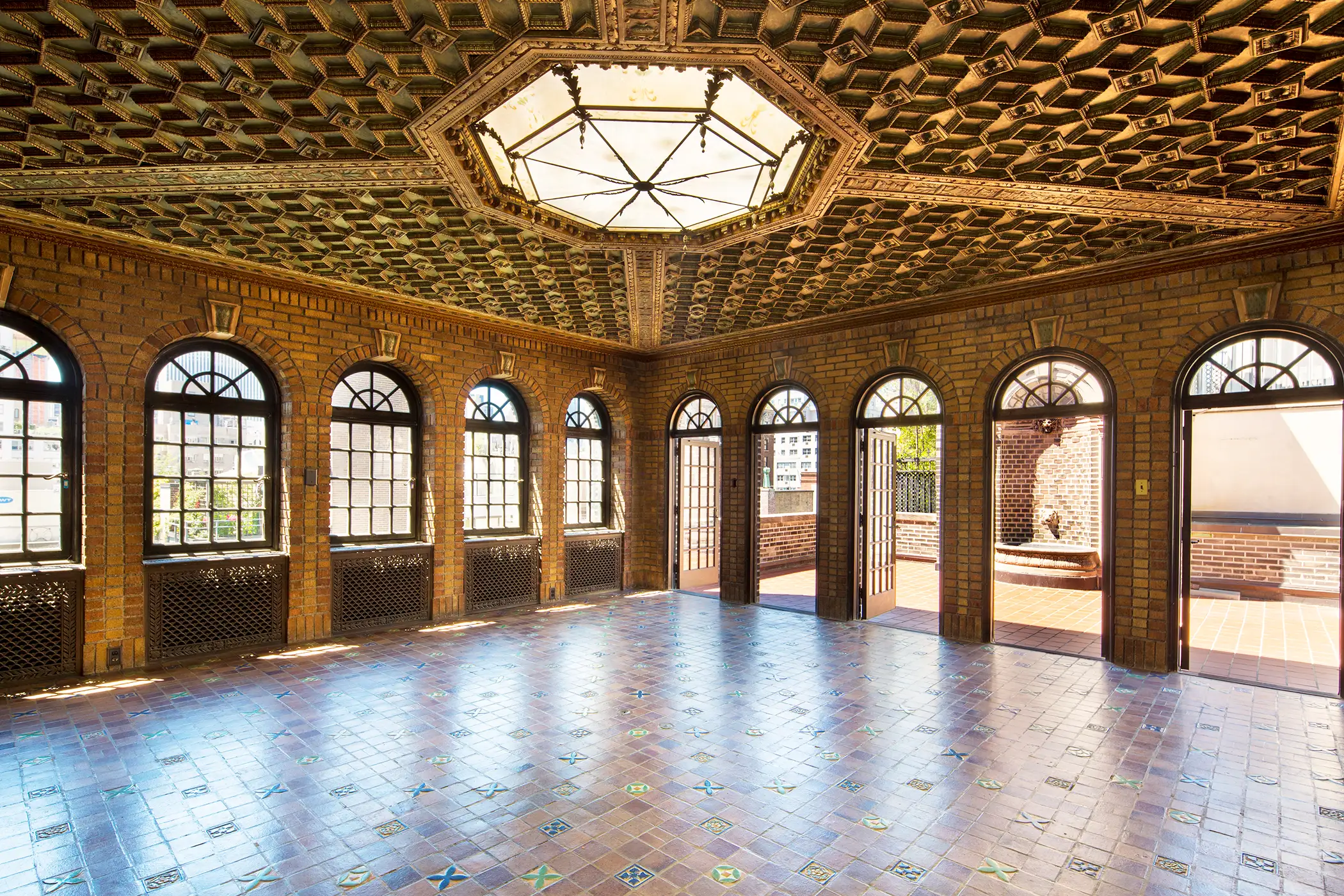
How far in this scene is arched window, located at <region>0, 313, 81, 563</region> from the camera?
15.6 feet

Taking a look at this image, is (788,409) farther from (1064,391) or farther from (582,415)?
(1064,391)

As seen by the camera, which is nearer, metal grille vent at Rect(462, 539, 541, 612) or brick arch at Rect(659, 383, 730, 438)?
metal grille vent at Rect(462, 539, 541, 612)

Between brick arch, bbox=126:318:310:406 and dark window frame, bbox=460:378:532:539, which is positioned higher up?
brick arch, bbox=126:318:310:406

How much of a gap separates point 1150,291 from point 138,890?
7.19m

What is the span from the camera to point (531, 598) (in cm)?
777

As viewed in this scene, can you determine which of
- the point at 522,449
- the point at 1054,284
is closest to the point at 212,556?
the point at 522,449

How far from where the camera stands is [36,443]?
4.87 metres

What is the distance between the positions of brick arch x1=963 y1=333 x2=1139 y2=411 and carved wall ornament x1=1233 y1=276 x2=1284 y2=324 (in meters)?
0.82

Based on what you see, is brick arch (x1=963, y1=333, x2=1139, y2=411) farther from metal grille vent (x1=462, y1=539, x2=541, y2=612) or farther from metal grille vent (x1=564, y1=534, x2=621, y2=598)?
metal grille vent (x1=462, y1=539, x2=541, y2=612)

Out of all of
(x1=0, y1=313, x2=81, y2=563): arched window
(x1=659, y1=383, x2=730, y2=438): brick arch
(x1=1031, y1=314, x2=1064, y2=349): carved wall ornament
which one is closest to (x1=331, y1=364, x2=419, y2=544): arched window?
(x1=0, y1=313, x2=81, y2=563): arched window

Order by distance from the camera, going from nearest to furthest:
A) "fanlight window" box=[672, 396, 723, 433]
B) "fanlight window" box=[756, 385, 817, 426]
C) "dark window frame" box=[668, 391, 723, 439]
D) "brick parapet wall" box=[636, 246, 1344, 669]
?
"brick parapet wall" box=[636, 246, 1344, 669] < "fanlight window" box=[756, 385, 817, 426] < "dark window frame" box=[668, 391, 723, 439] < "fanlight window" box=[672, 396, 723, 433]

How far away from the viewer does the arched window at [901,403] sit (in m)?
6.64

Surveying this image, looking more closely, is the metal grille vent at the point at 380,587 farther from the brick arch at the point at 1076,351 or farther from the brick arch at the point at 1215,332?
the brick arch at the point at 1215,332

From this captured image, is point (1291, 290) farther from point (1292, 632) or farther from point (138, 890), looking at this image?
point (138, 890)
